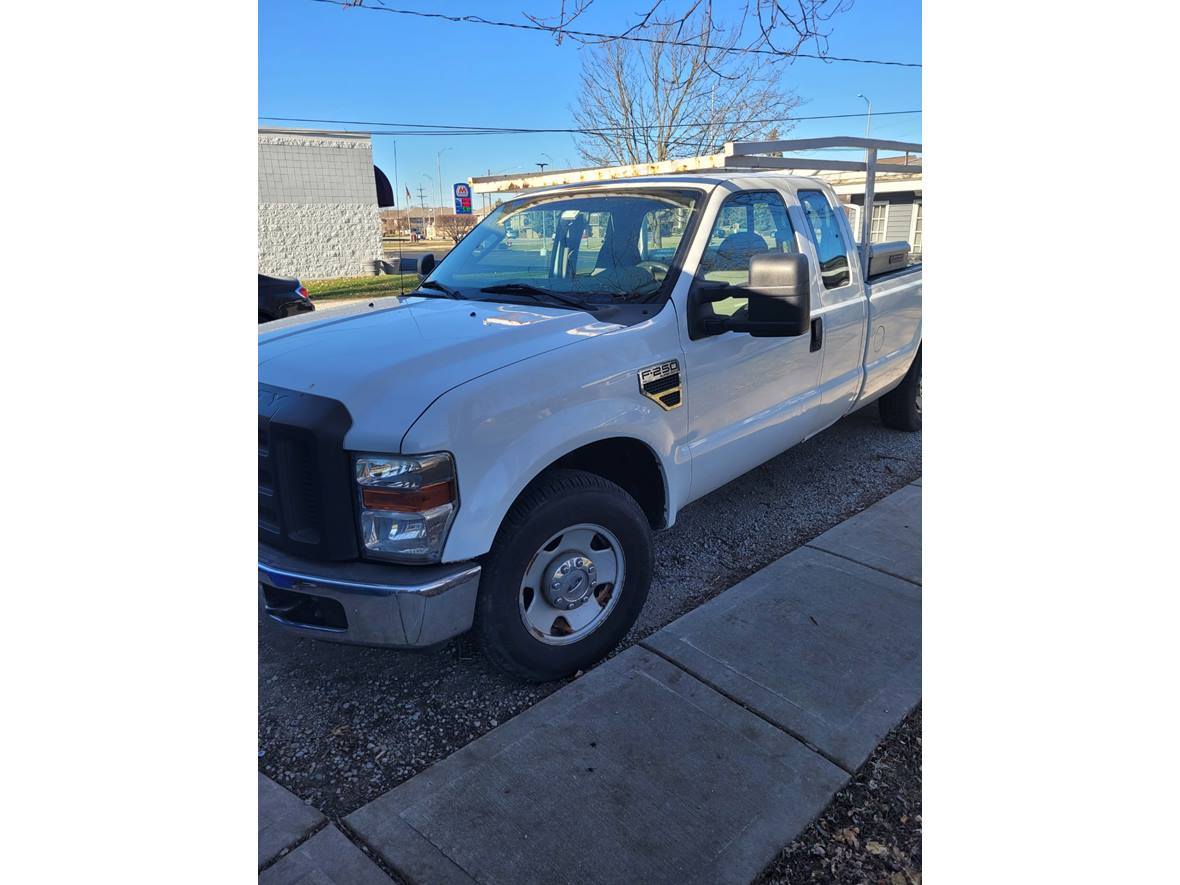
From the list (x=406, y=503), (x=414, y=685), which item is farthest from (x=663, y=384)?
(x=414, y=685)

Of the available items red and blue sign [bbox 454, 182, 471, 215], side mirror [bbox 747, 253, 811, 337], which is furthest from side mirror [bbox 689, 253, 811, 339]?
red and blue sign [bbox 454, 182, 471, 215]

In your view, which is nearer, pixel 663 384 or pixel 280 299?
pixel 663 384

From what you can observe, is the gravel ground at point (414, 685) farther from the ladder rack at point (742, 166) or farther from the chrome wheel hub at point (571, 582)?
the ladder rack at point (742, 166)

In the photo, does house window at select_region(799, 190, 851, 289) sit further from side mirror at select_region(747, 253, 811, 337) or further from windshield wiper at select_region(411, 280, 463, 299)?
windshield wiper at select_region(411, 280, 463, 299)

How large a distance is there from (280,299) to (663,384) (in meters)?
8.74

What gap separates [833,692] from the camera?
2.97 meters

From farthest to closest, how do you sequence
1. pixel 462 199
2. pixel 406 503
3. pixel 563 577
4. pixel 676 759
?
pixel 462 199, pixel 563 577, pixel 676 759, pixel 406 503

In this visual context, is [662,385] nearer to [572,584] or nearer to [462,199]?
[572,584]

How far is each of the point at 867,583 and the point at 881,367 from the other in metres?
1.92

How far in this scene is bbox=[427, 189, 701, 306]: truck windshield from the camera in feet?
11.7

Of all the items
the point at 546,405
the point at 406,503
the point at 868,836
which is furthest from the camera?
the point at 546,405

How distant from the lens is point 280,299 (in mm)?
10508

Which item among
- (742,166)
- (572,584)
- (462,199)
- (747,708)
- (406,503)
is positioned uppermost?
(462,199)

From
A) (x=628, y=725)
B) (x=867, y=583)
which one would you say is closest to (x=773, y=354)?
(x=867, y=583)
